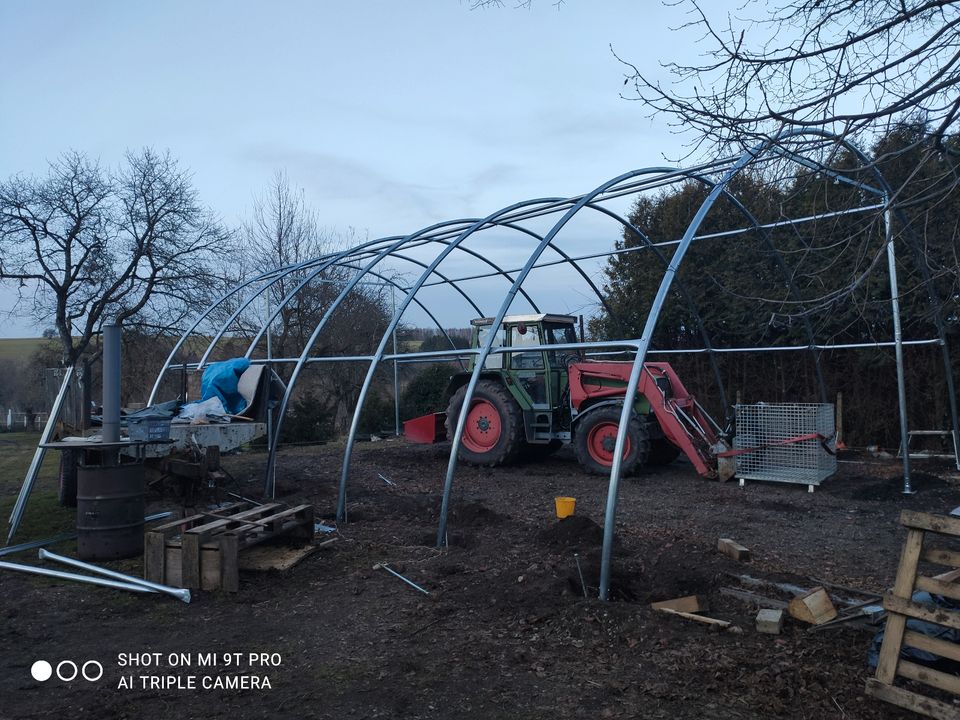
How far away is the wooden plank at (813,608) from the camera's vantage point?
4418 mm

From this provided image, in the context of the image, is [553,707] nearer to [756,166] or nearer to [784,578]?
[784,578]

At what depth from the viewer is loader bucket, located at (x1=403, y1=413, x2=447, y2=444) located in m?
12.7

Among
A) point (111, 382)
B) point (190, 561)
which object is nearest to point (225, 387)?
point (111, 382)

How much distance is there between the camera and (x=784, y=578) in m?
5.35

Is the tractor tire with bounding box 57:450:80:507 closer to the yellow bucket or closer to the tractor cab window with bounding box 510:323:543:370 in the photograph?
the yellow bucket

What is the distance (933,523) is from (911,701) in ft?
2.75

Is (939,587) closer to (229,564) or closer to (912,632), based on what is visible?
(912,632)

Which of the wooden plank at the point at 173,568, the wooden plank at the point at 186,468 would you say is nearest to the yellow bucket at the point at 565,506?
the wooden plank at the point at 173,568

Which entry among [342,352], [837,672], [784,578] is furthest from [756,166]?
[342,352]

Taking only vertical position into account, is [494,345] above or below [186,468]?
above

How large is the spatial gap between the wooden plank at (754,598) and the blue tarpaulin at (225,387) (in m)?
6.97

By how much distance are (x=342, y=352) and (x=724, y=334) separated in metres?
9.90

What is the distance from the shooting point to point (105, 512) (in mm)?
6453

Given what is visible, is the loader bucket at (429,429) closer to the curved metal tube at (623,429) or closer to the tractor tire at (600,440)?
the tractor tire at (600,440)
